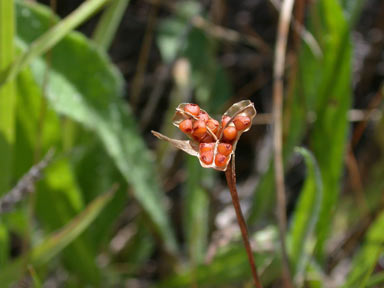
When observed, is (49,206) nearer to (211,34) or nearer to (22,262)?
(22,262)

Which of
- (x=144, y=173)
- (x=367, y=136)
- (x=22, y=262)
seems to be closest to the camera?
(x=22, y=262)

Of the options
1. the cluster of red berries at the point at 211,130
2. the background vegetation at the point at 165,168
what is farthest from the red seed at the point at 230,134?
the background vegetation at the point at 165,168

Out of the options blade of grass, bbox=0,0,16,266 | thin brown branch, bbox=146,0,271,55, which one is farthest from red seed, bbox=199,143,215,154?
thin brown branch, bbox=146,0,271,55

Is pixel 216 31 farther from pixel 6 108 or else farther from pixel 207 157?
pixel 207 157

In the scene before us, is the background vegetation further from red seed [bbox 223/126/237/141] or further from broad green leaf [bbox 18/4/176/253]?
red seed [bbox 223/126/237/141]

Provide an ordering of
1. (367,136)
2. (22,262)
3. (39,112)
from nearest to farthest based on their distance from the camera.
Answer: (22,262) < (39,112) < (367,136)

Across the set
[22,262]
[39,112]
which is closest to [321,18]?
[39,112]
